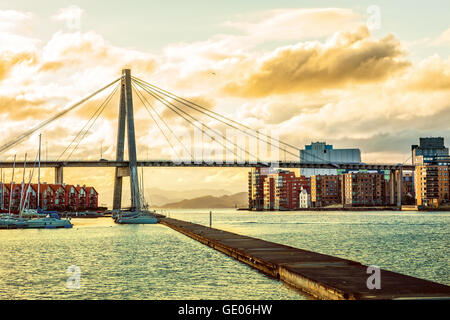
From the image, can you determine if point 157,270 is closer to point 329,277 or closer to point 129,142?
point 329,277

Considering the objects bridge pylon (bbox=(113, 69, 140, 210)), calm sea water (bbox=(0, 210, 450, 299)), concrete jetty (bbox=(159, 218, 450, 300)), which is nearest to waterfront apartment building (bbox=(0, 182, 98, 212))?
bridge pylon (bbox=(113, 69, 140, 210))

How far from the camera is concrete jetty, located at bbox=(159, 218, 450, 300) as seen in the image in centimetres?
1662

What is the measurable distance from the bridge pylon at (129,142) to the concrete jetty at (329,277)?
60.5 meters

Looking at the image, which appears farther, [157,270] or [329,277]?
[157,270]

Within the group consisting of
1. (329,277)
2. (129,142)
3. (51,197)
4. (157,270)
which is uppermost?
(129,142)

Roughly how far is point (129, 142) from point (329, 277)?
2990 inches

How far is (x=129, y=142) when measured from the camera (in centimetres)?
9325

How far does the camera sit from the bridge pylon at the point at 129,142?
9200 centimetres

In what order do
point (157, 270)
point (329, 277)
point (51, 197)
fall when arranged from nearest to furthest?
point (329, 277), point (157, 270), point (51, 197)

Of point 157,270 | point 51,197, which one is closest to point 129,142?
point 157,270

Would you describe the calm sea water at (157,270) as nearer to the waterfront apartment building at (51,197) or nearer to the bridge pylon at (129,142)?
the bridge pylon at (129,142)

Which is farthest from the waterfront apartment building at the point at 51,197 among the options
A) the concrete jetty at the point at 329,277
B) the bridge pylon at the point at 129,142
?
the concrete jetty at the point at 329,277

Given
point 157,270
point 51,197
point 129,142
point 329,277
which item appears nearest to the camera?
point 329,277
